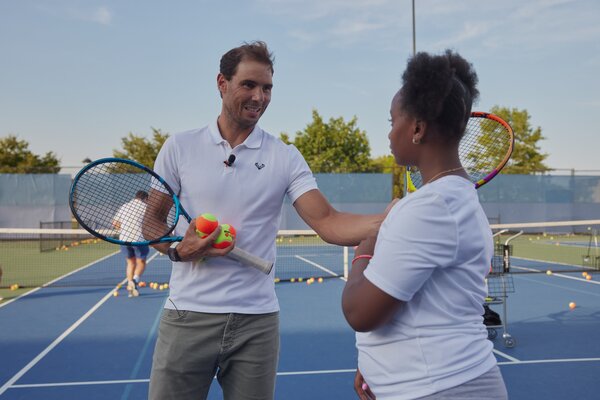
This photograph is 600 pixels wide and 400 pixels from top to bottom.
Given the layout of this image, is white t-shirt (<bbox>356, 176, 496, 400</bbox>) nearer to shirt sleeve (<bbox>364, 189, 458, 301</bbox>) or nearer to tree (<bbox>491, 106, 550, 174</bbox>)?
shirt sleeve (<bbox>364, 189, 458, 301</bbox>)

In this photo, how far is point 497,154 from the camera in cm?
320

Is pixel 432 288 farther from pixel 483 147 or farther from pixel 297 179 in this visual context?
pixel 483 147

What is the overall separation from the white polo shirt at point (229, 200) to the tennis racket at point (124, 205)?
0.23 ft

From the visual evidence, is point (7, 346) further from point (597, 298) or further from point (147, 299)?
point (597, 298)

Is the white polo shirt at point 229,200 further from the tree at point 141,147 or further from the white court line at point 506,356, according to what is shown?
the tree at point 141,147

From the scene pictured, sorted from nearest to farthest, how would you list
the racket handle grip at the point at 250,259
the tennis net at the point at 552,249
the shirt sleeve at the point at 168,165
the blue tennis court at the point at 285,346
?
1. the racket handle grip at the point at 250,259
2. the shirt sleeve at the point at 168,165
3. the blue tennis court at the point at 285,346
4. the tennis net at the point at 552,249

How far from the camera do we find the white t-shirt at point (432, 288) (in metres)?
1.41

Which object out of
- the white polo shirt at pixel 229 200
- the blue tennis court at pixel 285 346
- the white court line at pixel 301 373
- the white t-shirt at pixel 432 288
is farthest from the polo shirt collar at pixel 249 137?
the white court line at pixel 301 373

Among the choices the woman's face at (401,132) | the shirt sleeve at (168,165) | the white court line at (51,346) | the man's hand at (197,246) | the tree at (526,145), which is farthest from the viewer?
the tree at (526,145)

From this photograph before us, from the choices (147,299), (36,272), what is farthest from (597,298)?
(36,272)

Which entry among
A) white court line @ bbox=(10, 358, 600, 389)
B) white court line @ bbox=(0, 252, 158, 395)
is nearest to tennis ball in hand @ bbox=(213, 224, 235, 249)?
white court line @ bbox=(10, 358, 600, 389)

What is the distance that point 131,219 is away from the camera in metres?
3.09

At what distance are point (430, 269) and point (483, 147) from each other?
6.07ft

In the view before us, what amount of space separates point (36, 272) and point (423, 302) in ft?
43.1
